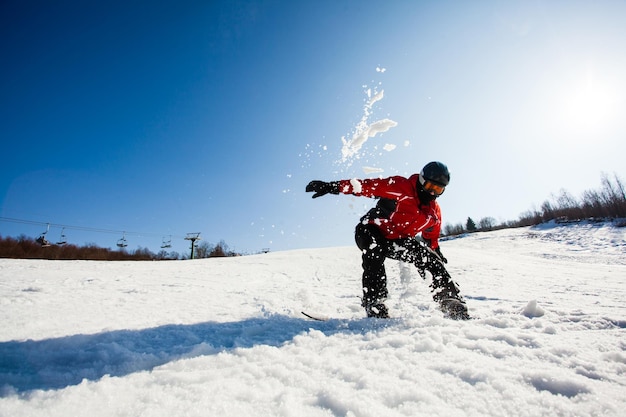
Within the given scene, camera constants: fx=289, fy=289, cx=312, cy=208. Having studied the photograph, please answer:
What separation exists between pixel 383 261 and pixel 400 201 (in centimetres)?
71

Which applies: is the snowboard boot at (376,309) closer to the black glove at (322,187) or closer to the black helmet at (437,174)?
the black glove at (322,187)

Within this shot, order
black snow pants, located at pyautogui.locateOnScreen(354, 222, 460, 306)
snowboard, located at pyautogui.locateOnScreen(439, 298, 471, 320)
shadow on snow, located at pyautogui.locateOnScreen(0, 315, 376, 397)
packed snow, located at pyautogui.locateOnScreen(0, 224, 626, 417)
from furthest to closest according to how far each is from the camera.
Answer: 1. black snow pants, located at pyautogui.locateOnScreen(354, 222, 460, 306)
2. snowboard, located at pyautogui.locateOnScreen(439, 298, 471, 320)
3. shadow on snow, located at pyautogui.locateOnScreen(0, 315, 376, 397)
4. packed snow, located at pyautogui.locateOnScreen(0, 224, 626, 417)

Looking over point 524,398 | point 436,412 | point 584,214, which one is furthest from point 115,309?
point 584,214

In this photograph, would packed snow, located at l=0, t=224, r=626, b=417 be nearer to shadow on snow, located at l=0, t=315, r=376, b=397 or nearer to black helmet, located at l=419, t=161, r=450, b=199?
shadow on snow, located at l=0, t=315, r=376, b=397

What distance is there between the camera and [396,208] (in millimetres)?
3357

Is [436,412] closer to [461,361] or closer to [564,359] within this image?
[461,361]

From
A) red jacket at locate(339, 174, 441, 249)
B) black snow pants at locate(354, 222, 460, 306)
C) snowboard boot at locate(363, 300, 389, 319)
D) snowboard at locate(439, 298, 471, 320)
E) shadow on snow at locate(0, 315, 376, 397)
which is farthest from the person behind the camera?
red jacket at locate(339, 174, 441, 249)

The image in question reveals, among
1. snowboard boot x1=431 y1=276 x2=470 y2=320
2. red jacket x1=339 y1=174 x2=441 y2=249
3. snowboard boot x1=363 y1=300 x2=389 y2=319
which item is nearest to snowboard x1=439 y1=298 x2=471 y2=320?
snowboard boot x1=431 y1=276 x2=470 y2=320

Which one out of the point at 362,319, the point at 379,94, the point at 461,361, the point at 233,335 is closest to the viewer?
the point at 461,361

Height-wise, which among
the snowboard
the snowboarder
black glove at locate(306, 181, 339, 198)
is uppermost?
black glove at locate(306, 181, 339, 198)

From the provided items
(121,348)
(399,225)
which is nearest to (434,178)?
(399,225)

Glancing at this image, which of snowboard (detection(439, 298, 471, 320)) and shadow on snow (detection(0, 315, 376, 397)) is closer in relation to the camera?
shadow on snow (detection(0, 315, 376, 397))

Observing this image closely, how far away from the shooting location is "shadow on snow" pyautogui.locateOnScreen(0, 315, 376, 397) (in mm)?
1462

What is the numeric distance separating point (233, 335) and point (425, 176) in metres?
2.50
